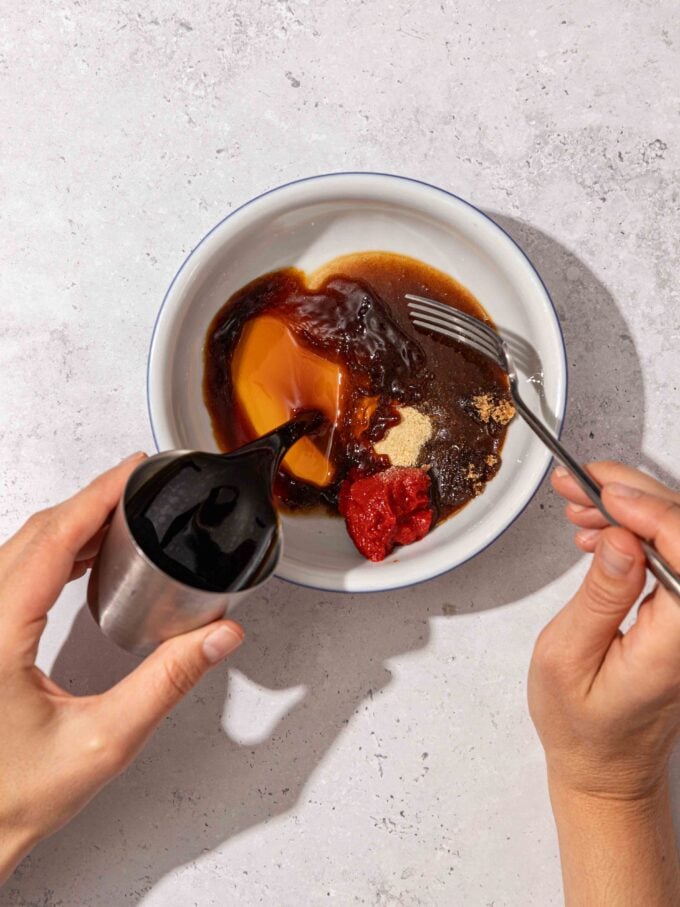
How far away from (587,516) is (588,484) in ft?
0.36

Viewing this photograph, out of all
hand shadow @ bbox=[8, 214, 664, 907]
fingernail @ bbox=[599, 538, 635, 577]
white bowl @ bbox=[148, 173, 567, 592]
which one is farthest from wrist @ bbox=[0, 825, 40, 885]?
fingernail @ bbox=[599, 538, 635, 577]

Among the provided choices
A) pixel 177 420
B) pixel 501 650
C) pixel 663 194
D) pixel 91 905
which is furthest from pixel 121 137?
pixel 91 905

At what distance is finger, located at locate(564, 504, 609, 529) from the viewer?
1.15 meters

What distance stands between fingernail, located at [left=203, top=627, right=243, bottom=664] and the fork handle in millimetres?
457

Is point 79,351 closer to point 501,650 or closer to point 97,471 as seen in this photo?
point 97,471

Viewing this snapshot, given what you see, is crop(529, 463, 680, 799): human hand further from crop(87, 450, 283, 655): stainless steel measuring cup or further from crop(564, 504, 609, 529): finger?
crop(87, 450, 283, 655): stainless steel measuring cup

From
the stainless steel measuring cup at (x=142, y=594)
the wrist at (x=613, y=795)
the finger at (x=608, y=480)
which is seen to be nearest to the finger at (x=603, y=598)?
the finger at (x=608, y=480)

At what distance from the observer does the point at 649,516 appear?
3.22 feet

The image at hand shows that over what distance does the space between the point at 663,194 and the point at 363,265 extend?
0.48 metres

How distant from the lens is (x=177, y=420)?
3.98 ft

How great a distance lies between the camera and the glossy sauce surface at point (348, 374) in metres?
1.25

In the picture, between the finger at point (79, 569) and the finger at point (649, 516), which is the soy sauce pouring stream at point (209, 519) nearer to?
the finger at point (79, 569)

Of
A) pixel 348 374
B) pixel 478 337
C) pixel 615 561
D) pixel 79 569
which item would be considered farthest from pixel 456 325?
Answer: pixel 79 569

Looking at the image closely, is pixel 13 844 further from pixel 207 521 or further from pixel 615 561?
pixel 615 561
